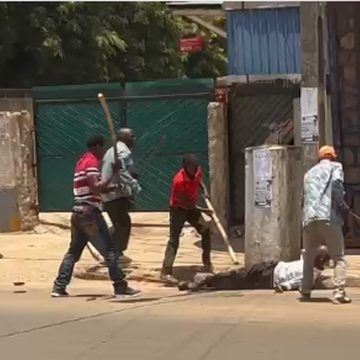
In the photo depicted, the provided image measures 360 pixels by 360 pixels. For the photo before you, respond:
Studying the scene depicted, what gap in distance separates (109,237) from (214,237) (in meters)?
4.17

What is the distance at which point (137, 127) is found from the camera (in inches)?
647

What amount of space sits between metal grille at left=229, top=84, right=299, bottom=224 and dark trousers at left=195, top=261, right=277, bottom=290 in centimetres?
371

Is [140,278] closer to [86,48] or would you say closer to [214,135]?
[214,135]

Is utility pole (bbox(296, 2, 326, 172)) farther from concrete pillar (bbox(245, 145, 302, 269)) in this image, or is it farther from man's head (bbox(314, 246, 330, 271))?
man's head (bbox(314, 246, 330, 271))

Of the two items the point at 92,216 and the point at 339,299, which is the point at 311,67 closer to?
the point at 339,299

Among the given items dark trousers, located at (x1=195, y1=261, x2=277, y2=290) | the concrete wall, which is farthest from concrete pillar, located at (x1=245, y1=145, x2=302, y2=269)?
the concrete wall

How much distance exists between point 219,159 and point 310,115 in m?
3.36

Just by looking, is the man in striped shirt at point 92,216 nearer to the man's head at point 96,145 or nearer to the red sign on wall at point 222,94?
the man's head at point 96,145

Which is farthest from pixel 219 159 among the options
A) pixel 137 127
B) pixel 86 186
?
pixel 86 186

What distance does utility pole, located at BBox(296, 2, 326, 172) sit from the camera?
1157 cm

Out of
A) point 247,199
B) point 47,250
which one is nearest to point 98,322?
point 247,199

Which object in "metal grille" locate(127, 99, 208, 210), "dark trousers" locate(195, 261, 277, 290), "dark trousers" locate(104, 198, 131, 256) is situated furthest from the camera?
"metal grille" locate(127, 99, 208, 210)

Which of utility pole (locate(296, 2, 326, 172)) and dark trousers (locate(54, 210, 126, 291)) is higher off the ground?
utility pole (locate(296, 2, 326, 172))

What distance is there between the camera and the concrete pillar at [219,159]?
14727 mm
